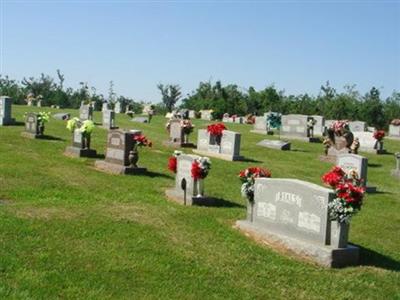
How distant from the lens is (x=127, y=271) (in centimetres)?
Result: 884

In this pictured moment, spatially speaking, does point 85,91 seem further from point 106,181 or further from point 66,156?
point 106,181

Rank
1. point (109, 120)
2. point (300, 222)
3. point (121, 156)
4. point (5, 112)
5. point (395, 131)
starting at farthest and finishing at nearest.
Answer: point (395, 131) → point (109, 120) → point (5, 112) → point (121, 156) → point (300, 222)

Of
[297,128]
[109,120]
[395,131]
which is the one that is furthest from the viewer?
[395,131]

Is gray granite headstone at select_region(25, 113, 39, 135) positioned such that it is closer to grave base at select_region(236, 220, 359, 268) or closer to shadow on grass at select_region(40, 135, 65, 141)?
shadow on grass at select_region(40, 135, 65, 141)

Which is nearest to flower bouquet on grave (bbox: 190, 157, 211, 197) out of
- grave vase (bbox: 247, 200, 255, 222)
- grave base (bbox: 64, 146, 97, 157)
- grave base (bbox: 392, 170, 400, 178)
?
grave vase (bbox: 247, 200, 255, 222)

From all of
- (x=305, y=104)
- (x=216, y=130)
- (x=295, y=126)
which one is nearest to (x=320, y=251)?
(x=216, y=130)

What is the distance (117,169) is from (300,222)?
309 inches

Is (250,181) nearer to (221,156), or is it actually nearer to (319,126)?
(221,156)

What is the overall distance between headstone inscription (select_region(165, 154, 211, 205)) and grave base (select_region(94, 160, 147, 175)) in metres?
3.02

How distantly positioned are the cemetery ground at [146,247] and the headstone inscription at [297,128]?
16.5 meters

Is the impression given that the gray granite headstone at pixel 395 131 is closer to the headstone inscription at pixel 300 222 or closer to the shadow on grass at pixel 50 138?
the shadow on grass at pixel 50 138

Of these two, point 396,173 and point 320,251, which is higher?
point 396,173

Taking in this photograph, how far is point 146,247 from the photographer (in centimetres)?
999

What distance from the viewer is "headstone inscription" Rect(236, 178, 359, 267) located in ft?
32.9
